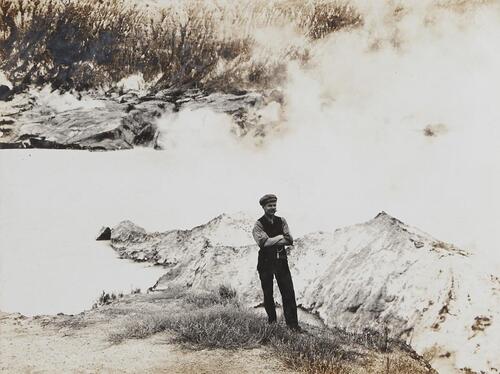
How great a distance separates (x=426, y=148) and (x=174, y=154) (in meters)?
10.6

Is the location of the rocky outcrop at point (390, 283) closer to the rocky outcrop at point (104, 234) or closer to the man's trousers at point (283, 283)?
the man's trousers at point (283, 283)

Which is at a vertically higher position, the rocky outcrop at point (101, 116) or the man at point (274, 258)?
the rocky outcrop at point (101, 116)

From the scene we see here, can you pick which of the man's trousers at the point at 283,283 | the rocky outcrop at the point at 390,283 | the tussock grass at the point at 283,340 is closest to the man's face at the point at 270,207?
the man's trousers at the point at 283,283

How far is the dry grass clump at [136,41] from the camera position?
26156 millimetres

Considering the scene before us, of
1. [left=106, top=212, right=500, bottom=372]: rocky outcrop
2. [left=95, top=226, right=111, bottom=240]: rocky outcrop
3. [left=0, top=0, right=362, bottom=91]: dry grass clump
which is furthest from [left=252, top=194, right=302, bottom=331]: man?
[left=0, top=0, right=362, bottom=91]: dry grass clump

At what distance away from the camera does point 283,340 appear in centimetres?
522

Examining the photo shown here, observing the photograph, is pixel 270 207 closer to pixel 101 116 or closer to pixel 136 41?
pixel 101 116

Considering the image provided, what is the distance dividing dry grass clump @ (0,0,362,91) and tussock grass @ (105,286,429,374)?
20.8m

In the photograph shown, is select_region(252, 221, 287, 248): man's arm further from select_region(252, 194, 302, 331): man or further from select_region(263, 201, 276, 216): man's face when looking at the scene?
select_region(263, 201, 276, 216): man's face

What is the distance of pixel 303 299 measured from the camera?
760cm

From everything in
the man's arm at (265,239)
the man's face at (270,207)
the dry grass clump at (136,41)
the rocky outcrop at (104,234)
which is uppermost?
the dry grass clump at (136,41)

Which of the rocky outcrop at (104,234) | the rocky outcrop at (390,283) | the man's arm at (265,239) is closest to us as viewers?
the rocky outcrop at (390,283)

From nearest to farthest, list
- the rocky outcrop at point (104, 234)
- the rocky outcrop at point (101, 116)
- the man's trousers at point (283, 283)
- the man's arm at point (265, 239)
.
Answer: the man's arm at point (265, 239) → the man's trousers at point (283, 283) → the rocky outcrop at point (104, 234) → the rocky outcrop at point (101, 116)

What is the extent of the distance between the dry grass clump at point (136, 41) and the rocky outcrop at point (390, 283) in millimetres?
18027
